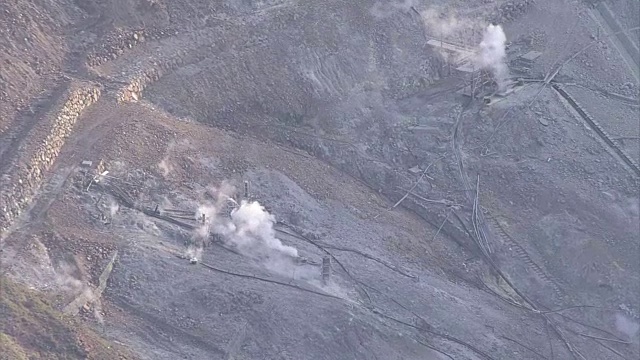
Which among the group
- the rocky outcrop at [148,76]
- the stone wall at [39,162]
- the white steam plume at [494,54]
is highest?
the white steam plume at [494,54]

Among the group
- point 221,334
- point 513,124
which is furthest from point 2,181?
point 513,124

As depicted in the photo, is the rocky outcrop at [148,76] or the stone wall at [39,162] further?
the rocky outcrop at [148,76]

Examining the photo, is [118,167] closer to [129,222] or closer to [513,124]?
[129,222]

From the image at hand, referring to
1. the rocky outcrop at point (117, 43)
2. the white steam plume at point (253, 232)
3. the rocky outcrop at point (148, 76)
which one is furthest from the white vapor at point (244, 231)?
the rocky outcrop at point (117, 43)

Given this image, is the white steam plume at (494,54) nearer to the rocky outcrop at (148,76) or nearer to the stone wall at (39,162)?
the rocky outcrop at (148,76)

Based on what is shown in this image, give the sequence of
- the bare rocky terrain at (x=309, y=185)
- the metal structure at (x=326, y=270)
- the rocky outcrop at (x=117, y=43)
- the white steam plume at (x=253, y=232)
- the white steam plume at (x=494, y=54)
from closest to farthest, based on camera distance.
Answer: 1. the bare rocky terrain at (x=309, y=185)
2. the metal structure at (x=326, y=270)
3. the white steam plume at (x=253, y=232)
4. the rocky outcrop at (x=117, y=43)
5. the white steam plume at (x=494, y=54)

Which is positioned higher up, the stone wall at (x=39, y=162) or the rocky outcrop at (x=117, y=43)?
the rocky outcrop at (x=117, y=43)
